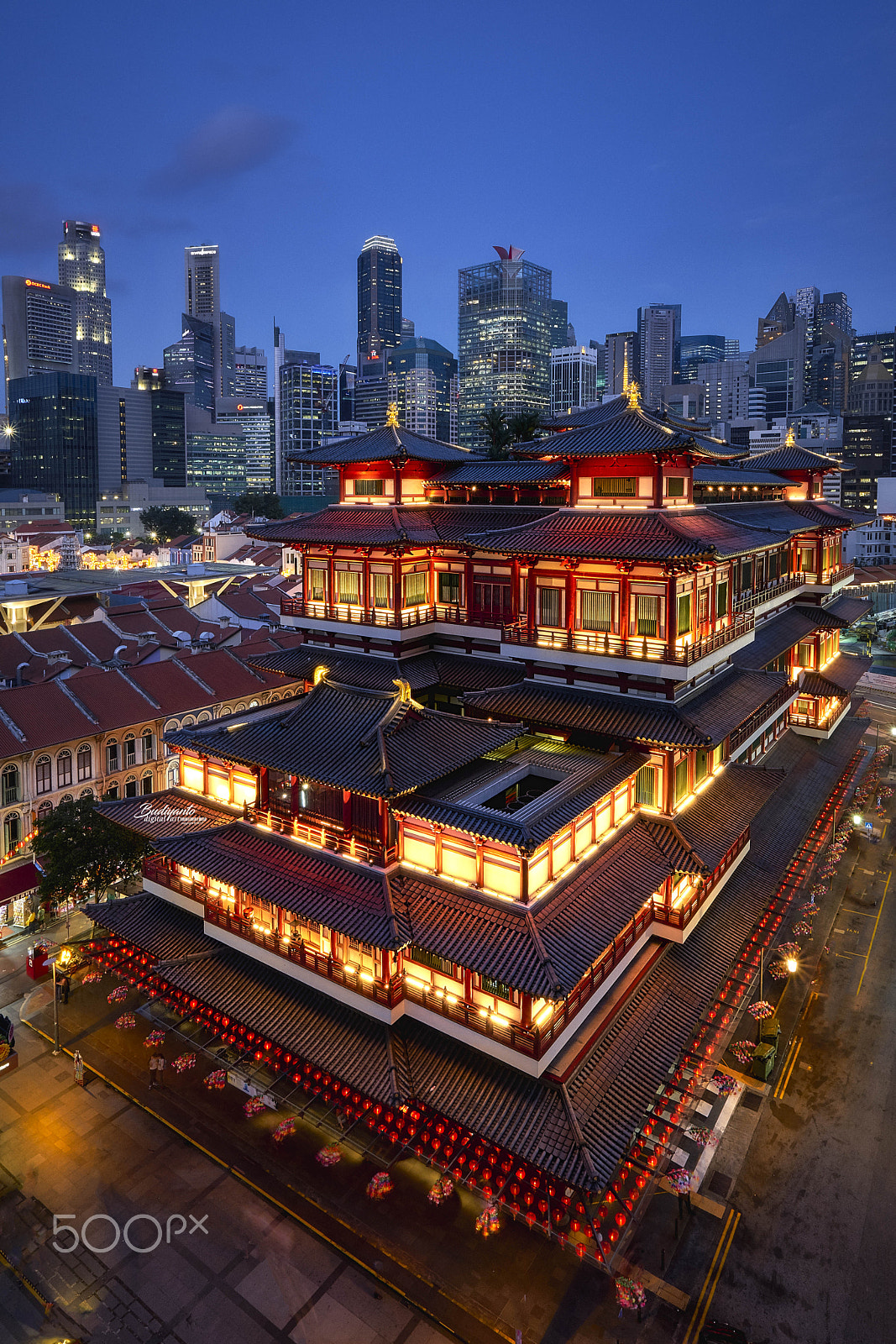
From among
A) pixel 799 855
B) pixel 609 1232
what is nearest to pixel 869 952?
pixel 799 855

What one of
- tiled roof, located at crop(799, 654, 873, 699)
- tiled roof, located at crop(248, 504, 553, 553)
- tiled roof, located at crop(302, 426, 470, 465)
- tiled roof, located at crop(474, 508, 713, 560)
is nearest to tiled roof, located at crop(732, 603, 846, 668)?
tiled roof, located at crop(799, 654, 873, 699)

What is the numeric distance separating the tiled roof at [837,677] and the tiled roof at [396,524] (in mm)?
24235

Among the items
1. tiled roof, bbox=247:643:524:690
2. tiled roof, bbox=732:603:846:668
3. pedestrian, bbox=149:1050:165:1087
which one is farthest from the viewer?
tiled roof, bbox=732:603:846:668

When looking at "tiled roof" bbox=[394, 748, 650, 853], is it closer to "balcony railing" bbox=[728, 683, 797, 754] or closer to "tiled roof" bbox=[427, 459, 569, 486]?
"balcony railing" bbox=[728, 683, 797, 754]

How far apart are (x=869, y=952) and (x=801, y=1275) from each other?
19271 millimetres

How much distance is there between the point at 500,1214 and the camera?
2353 centimetres

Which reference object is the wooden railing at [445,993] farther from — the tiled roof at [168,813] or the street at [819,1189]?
the street at [819,1189]

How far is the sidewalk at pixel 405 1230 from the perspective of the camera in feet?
67.7

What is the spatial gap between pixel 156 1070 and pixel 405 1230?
11.6m

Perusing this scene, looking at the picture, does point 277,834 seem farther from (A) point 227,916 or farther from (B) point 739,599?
(B) point 739,599

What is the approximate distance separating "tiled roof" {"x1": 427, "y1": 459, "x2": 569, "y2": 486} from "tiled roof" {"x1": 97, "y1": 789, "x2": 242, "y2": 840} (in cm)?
1737

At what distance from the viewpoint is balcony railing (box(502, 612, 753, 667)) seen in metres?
27.0

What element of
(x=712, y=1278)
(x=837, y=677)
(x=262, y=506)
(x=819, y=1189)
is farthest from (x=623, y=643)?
(x=262, y=506)

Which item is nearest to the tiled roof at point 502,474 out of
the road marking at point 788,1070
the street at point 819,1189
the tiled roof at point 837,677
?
the tiled roof at point 837,677
